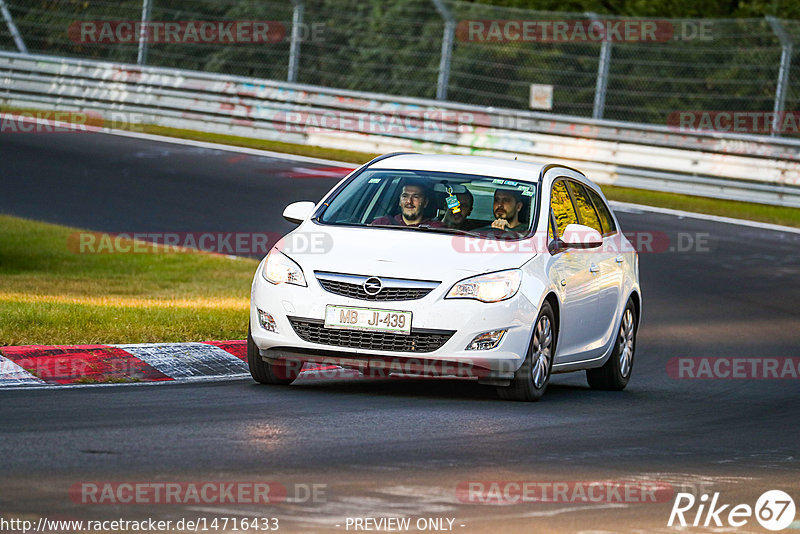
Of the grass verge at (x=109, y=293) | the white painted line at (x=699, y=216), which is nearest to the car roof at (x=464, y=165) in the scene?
the grass verge at (x=109, y=293)

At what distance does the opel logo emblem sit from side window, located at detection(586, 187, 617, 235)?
2910 millimetres

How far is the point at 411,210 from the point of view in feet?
34.8

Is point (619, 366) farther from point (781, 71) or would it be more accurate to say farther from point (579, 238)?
point (781, 71)

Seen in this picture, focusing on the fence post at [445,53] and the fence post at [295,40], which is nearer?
the fence post at [445,53]

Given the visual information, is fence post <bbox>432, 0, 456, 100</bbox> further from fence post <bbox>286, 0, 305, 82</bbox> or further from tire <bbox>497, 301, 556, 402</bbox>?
tire <bbox>497, 301, 556, 402</bbox>

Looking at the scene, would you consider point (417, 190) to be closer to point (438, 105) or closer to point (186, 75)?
point (438, 105)

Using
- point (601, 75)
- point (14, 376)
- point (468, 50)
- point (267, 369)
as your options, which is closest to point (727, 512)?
point (267, 369)

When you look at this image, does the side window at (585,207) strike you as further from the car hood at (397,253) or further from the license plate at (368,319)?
the license plate at (368,319)

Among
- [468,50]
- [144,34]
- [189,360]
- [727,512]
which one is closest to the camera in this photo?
[727,512]

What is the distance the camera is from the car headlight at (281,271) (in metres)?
9.70

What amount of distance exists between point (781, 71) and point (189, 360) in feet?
50.2

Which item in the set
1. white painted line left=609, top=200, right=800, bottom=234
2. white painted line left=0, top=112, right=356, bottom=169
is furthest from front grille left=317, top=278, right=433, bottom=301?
white painted line left=0, top=112, right=356, bottom=169

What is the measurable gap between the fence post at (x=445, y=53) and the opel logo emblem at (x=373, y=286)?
1712 centimetres

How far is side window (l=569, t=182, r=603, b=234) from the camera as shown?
11.5 m
